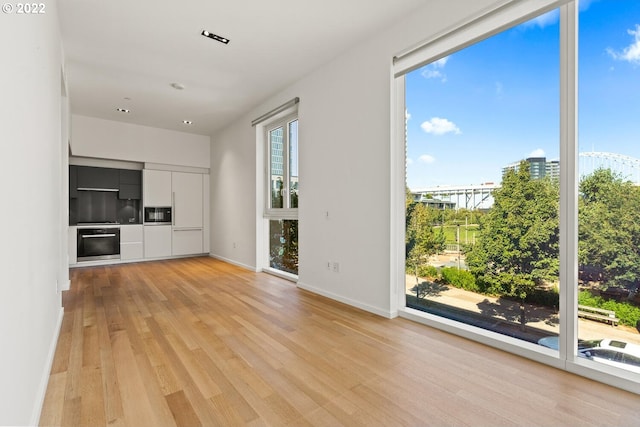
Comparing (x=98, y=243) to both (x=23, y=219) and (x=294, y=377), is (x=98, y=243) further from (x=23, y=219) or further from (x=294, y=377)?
(x=294, y=377)

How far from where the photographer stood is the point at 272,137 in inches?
209

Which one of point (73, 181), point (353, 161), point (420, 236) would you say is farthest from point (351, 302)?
point (73, 181)

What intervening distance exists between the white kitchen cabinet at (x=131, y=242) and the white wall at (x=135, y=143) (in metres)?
1.46

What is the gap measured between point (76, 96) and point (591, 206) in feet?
21.8

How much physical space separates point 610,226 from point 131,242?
23.9ft

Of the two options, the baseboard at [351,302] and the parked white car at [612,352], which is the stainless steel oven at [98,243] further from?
the parked white car at [612,352]

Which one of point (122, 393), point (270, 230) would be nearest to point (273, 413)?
point (122, 393)

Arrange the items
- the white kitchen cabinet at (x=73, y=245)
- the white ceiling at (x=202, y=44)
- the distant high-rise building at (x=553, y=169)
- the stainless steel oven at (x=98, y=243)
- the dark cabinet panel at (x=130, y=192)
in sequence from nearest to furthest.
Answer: the distant high-rise building at (x=553, y=169) → the white ceiling at (x=202, y=44) → the white kitchen cabinet at (x=73, y=245) → the stainless steel oven at (x=98, y=243) → the dark cabinet panel at (x=130, y=192)

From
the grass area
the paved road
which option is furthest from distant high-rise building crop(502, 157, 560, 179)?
the paved road

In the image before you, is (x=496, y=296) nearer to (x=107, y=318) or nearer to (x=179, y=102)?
(x=107, y=318)

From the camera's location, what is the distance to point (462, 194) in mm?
2719

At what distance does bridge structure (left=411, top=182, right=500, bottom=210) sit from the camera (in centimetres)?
254

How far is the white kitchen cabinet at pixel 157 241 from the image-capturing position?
6.57 metres

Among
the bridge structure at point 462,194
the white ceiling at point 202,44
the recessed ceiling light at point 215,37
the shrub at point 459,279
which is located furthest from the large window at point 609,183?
the recessed ceiling light at point 215,37
